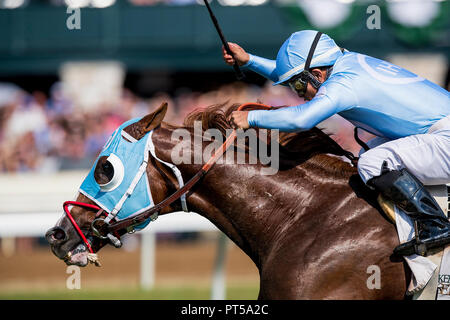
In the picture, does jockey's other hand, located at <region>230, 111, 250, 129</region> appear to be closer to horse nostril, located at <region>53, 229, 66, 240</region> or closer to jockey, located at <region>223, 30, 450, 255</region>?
jockey, located at <region>223, 30, 450, 255</region>

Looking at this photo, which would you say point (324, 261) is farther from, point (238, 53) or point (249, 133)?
point (238, 53)

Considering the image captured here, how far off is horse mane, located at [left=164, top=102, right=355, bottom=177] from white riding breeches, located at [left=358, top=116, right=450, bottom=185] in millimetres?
280

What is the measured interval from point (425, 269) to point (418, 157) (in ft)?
1.72

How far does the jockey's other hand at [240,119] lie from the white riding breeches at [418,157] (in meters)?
0.58

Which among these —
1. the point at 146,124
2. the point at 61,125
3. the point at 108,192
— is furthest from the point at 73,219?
the point at 61,125

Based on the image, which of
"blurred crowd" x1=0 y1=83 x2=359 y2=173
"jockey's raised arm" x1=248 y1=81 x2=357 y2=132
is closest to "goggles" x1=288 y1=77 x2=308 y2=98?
"jockey's raised arm" x1=248 y1=81 x2=357 y2=132

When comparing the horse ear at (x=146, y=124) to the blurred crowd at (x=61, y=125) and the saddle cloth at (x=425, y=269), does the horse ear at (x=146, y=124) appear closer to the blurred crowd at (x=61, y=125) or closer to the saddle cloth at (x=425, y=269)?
the saddle cloth at (x=425, y=269)

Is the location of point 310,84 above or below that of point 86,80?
above

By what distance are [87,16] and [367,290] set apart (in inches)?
438

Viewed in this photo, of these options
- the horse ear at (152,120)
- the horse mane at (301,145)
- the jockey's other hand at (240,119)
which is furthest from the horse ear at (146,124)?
the jockey's other hand at (240,119)

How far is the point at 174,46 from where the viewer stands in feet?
44.9

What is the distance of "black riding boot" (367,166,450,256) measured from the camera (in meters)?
3.19

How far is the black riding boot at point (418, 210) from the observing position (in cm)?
319
